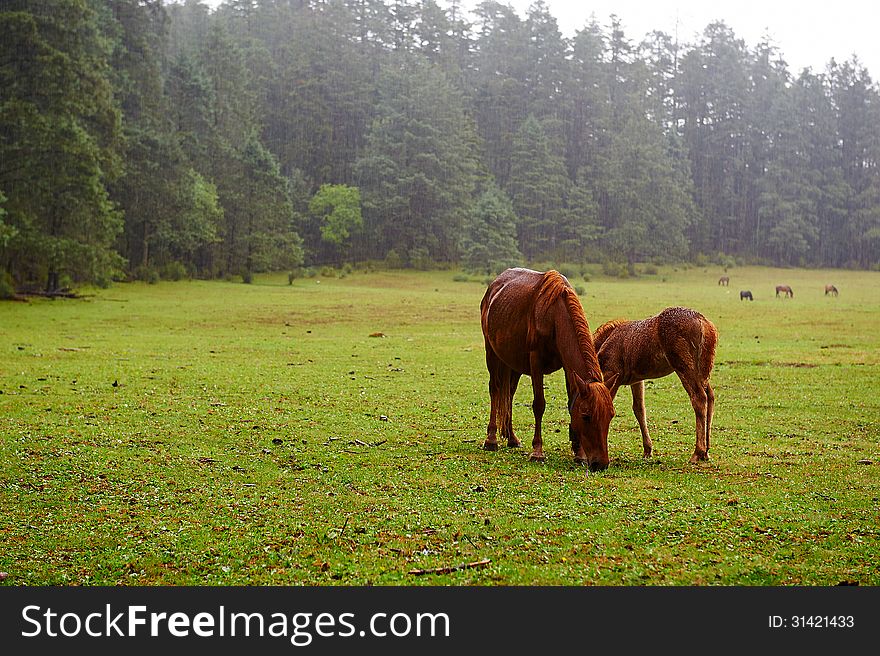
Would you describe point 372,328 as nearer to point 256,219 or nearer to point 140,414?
point 140,414

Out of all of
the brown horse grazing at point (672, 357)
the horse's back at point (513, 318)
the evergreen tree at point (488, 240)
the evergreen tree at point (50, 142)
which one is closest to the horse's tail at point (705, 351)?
the brown horse grazing at point (672, 357)

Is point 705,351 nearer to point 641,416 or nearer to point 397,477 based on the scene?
point 641,416

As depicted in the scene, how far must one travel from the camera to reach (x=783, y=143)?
92562 mm

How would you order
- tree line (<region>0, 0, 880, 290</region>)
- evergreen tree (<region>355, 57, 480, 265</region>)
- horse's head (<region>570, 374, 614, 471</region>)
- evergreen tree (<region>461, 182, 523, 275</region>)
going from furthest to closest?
evergreen tree (<region>355, 57, 480, 265</region>)
evergreen tree (<region>461, 182, 523, 275</region>)
tree line (<region>0, 0, 880, 290</region>)
horse's head (<region>570, 374, 614, 471</region>)

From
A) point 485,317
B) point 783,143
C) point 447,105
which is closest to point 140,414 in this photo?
point 485,317

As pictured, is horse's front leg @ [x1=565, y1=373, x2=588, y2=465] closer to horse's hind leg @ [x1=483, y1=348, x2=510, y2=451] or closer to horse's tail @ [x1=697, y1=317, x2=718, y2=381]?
horse's hind leg @ [x1=483, y1=348, x2=510, y2=451]

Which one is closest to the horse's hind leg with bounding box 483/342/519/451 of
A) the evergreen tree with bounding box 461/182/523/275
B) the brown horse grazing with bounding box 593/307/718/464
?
the brown horse grazing with bounding box 593/307/718/464

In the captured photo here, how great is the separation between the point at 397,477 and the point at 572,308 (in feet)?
8.26

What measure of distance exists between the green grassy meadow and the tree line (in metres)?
24.7

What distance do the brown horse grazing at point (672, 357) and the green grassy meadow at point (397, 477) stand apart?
0.46 meters

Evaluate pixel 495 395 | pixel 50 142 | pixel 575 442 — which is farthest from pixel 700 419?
pixel 50 142

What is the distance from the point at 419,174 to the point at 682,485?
70.2m

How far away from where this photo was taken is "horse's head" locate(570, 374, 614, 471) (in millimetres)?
8422

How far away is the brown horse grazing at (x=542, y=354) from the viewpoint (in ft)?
28.0
